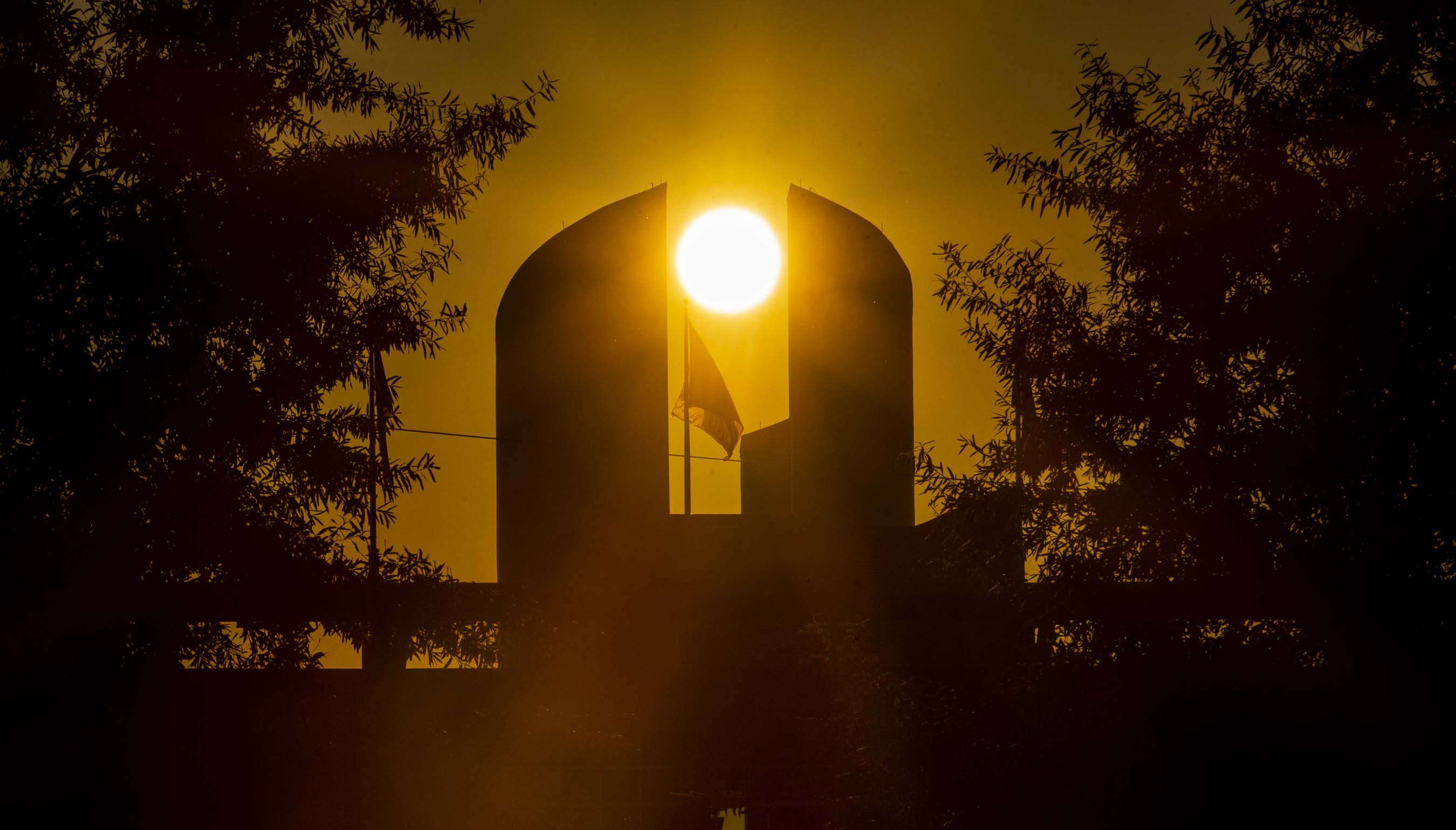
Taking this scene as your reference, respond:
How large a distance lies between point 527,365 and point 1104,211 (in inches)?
348

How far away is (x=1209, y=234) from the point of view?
19.2 ft

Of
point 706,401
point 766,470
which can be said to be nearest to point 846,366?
point 706,401

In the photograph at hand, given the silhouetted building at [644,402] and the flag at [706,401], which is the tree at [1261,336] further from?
the flag at [706,401]

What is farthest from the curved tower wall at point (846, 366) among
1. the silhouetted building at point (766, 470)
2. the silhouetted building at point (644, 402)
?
the silhouetted building at point (766, 470)

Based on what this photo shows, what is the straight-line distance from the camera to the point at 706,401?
62.7 feet

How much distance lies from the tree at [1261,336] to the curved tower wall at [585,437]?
25.2 feet

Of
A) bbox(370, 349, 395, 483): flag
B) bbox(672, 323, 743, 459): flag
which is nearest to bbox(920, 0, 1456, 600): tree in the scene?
bbox(370, 349, 395, 483): flag

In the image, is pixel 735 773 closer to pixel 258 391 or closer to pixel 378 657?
pixel 378 657

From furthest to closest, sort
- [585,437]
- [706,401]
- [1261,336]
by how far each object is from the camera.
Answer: [706,401]
[585,437]
[1261,336]

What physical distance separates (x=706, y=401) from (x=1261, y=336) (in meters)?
13.9

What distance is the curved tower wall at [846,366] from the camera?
536 inches

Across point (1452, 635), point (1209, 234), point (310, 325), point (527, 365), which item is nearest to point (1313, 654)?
point (1452, 635)

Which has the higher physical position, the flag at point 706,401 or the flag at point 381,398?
the flag at point 706,401

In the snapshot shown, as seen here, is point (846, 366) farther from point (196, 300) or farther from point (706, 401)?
point (196, 300)
